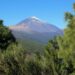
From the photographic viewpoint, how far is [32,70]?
64.7 m

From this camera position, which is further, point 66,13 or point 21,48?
point 21,48

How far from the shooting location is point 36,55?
69.4 meters

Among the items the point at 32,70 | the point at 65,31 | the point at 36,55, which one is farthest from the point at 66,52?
the point at 36,55

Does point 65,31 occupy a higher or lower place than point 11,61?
higher

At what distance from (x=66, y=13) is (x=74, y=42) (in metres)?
3.22

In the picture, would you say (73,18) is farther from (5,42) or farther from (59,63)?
(5,42)

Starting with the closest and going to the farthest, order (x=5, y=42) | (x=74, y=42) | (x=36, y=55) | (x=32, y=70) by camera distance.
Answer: (x=74, y=42) → (x=32, y=70) → (x=36, y=55) → (x=5, y=42)

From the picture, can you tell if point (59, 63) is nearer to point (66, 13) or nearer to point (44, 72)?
point (44, 72)

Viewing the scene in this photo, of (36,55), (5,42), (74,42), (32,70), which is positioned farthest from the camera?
(5,42)

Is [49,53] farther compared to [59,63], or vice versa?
[49,53]

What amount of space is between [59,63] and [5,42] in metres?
22.9

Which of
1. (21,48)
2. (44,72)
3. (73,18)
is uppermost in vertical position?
(73,18)

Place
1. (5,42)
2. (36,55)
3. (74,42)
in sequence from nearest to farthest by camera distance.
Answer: (74,42) → (36,55) → (5,42)

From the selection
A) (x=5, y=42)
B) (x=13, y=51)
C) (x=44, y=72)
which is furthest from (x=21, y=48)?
(x=5, y=42)
